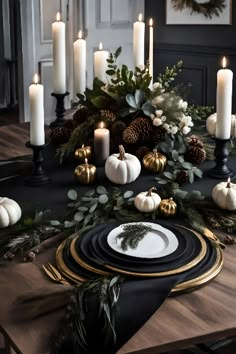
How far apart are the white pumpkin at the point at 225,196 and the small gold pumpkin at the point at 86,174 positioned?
382 millimetres

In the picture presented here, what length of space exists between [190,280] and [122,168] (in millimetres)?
604

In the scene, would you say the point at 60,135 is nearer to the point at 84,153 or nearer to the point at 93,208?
the point at 84,153

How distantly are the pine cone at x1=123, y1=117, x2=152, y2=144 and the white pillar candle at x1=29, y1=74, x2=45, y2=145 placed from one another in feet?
0.89

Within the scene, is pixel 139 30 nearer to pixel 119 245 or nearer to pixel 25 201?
pixel 25 201

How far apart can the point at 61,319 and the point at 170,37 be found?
4.49 metres

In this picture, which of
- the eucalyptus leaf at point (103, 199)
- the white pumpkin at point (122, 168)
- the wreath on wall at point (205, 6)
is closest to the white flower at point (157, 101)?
the white pumpkin at point (122, 168)

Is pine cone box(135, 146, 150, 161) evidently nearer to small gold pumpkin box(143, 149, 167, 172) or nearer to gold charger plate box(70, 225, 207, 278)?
small gold pumpkin box(143, 149, 167, 172)

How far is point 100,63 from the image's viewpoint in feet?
7.20

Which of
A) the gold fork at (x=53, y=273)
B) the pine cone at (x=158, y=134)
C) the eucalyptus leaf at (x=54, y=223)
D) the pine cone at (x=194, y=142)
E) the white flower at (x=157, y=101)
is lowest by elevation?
the gold fork at (x=53, y=273)

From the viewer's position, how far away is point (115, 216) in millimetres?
1487

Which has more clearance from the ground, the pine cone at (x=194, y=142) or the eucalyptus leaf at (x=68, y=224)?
the pine cone at (x=194, y=142)

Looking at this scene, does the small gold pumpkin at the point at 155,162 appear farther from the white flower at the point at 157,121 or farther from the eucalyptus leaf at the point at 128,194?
the eucalyptus leaf at the point at 128,194

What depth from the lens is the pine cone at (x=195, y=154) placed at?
1.91m

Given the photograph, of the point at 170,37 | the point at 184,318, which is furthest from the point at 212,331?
the point at 170,37
